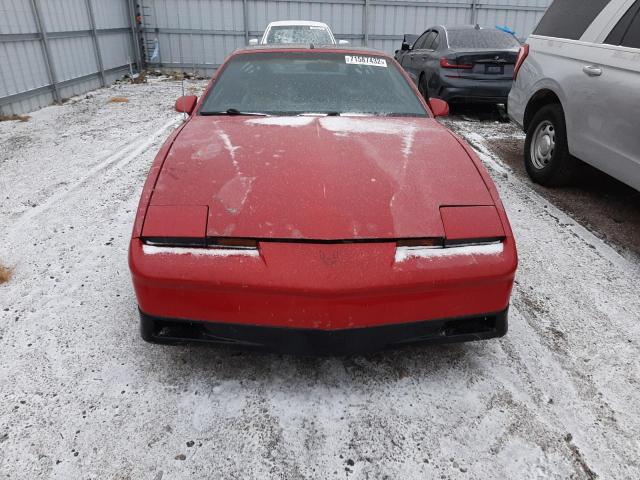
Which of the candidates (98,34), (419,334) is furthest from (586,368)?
(98,34)

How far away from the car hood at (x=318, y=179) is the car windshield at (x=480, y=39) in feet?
19.7

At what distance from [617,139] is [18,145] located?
678 centimetres

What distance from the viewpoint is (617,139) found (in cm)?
359

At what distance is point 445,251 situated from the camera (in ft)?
6.47

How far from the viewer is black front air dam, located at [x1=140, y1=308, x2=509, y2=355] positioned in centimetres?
191

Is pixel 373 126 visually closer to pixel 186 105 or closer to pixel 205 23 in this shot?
pixel 186 105

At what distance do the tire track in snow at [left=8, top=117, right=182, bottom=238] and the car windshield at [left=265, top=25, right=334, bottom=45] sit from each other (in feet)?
9.47

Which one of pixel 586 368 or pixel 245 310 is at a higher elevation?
pixel 245 310

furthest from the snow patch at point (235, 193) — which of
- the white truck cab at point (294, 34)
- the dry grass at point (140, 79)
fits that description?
the dry grass at point (140, 79)

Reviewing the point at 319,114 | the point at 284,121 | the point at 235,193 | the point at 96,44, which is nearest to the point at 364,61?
the point at 319,114

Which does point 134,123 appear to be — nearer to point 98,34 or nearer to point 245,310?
point 98,34

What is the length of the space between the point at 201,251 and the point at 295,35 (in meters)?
8.55

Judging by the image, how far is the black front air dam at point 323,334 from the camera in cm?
191

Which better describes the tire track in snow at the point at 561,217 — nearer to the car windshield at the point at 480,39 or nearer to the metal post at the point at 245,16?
the car windshield at the point at 480,39
